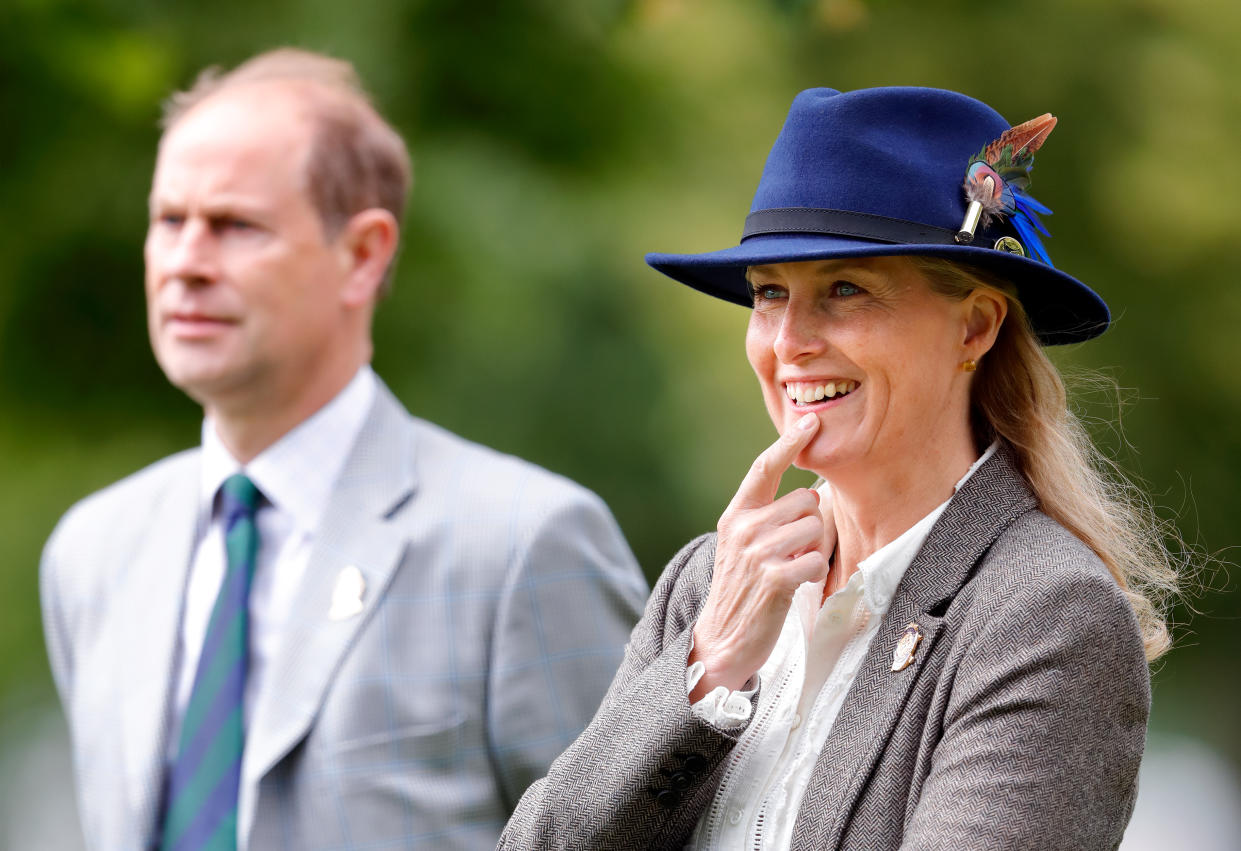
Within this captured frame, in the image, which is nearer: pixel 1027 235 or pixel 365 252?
pixel 1027 235

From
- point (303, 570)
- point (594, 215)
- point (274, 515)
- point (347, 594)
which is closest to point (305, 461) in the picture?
point (274, 515)

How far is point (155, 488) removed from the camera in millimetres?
3914

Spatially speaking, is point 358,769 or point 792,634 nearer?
point 792,634

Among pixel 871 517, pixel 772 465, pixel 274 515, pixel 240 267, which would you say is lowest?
pixel 274 515

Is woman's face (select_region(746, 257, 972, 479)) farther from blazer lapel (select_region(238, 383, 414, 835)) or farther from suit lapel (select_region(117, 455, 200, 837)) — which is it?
suit lapel (select_region(117, 455, 200, 837))

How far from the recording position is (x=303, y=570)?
3.47 metres

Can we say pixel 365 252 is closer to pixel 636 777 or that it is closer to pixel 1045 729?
pixel 636 777

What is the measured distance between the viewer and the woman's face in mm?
2336

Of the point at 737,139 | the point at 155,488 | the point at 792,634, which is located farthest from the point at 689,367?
the point at 792,634

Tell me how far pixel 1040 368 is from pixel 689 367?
2235mm

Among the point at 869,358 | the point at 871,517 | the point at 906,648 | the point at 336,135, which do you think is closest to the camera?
the point at 906,648

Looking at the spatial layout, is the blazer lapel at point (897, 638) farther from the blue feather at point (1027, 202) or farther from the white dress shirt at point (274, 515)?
the white dress shirt at point (274, 515)

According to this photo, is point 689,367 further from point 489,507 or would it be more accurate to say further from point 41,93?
point 41,93

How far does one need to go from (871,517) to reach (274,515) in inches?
67.1
